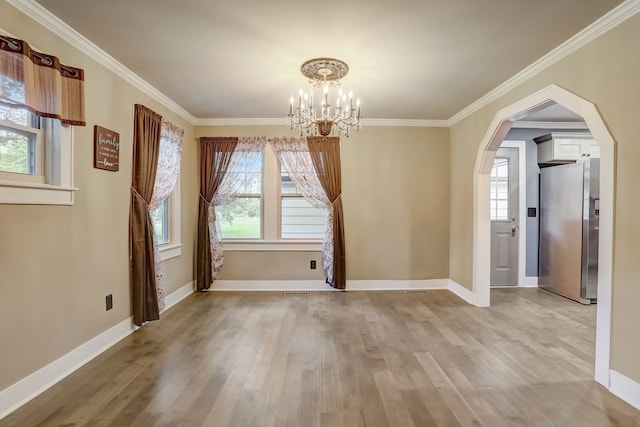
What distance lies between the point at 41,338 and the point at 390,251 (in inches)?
159

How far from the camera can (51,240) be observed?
2.35 meters

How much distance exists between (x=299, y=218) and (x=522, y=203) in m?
3.51

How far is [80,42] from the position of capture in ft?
8.50

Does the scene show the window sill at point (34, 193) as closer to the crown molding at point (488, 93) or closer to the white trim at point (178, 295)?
the crown molding at point (488, 93)

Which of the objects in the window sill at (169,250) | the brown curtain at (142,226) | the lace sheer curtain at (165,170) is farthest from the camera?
the window sill at (169,250)

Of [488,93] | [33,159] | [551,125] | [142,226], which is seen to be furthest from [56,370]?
[551,125]

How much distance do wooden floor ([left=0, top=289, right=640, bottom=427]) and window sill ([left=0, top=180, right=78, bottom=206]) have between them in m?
1.29

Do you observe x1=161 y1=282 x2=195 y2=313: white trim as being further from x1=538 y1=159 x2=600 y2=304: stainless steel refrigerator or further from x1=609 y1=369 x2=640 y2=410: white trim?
x1=538 y1=159 x2=600 y2=304: stainless steel refrigerator

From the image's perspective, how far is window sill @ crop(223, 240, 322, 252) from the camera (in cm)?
497

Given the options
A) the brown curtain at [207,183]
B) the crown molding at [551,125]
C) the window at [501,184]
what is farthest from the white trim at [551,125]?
the brown curtain at [207,183]

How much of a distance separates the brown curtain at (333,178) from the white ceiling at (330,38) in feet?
4.11

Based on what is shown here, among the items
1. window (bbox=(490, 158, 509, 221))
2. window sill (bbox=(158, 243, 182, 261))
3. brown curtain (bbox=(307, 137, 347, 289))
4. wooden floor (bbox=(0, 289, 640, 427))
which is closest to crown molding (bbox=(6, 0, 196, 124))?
window sill (bbox=(158, 243, 182, 261))

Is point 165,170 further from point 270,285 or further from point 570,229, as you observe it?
point 570,229

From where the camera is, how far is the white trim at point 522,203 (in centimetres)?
521
